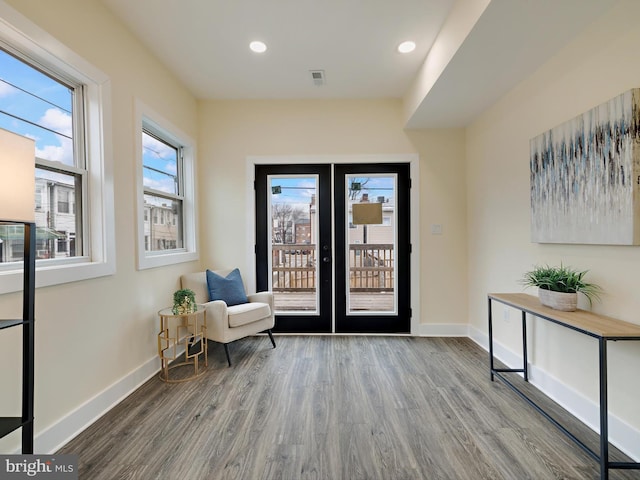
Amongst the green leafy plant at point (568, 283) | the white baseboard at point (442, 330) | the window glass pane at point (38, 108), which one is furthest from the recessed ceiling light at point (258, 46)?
the white baseboard at point (442, 330)

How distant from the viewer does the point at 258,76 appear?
3123 mm

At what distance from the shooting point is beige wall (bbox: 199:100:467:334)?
3605mm

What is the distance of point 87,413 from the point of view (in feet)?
6.32

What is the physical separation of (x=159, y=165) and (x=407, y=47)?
2.59 meters

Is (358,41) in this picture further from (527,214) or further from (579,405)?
(579,405)

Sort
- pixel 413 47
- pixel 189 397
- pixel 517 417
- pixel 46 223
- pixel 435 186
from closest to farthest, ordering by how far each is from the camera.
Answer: pixel 46 223
pixel 517 417
pixel 189 397
pixel 413 47
pixel 435 186

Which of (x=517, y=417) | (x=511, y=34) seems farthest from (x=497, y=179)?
(x=517, y=417)

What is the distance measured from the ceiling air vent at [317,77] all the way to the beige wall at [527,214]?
1.75 metres

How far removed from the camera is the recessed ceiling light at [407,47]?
8.51ft

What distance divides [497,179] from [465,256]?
3.42ft

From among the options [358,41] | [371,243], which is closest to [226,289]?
[371,243]

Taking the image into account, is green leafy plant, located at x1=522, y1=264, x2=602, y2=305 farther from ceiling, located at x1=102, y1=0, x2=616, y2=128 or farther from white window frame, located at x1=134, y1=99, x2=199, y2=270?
white window frame, located at x1=134, y1=99, x2=199, y2=270

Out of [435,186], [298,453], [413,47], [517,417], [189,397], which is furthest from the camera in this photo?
[435,186]

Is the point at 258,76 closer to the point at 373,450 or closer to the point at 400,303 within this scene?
the point at 400,303
